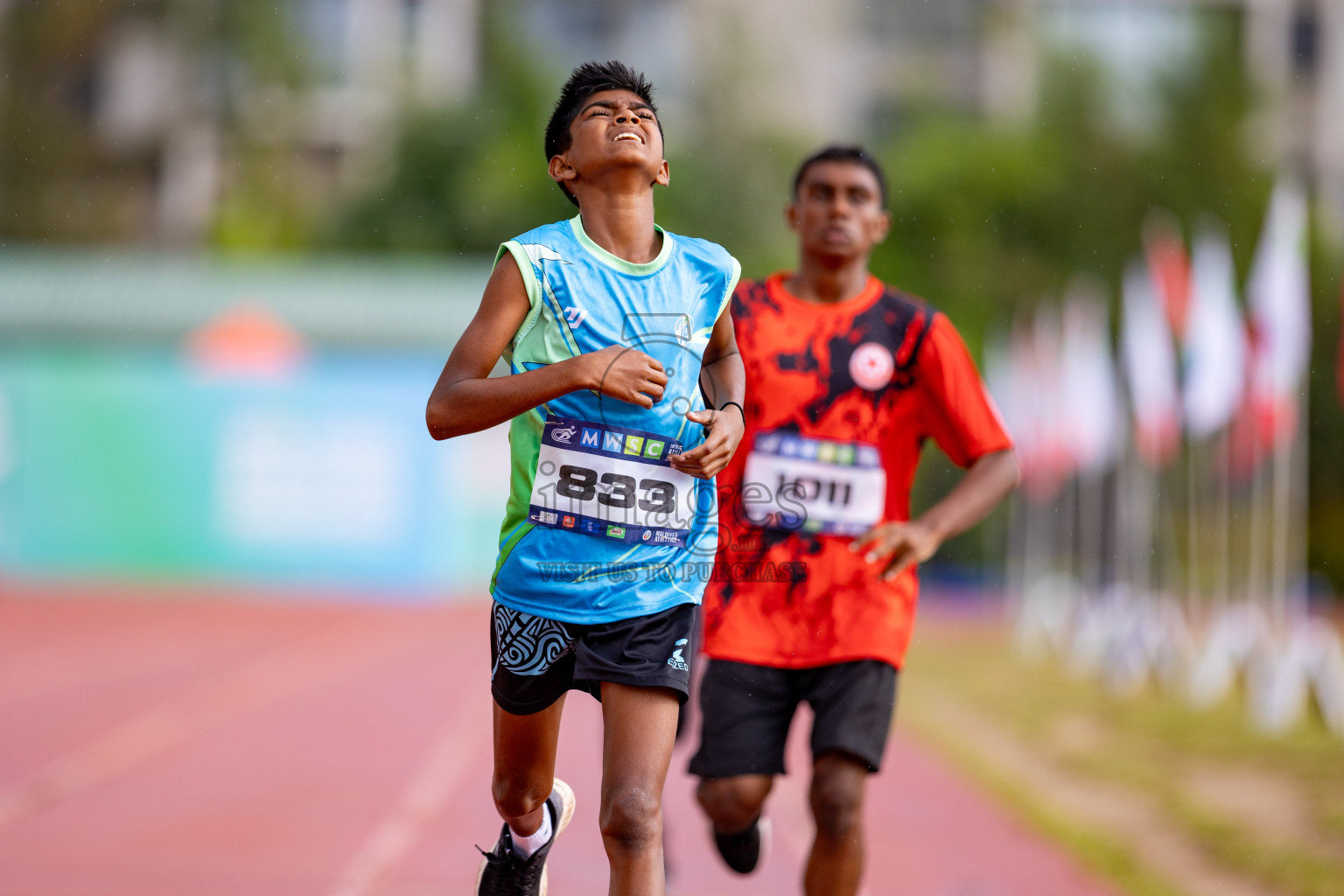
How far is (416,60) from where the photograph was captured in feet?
164

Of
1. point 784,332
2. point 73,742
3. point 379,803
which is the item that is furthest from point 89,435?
point 784,332

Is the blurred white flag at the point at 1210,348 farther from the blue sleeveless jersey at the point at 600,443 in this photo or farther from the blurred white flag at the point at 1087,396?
the blue sleeveless jersey at the point at 600,443

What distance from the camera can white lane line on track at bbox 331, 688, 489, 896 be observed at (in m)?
5.98

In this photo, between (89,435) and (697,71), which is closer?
(89,435)

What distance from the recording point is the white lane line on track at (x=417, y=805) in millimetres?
5977

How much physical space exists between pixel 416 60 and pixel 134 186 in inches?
447

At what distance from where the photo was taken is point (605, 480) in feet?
10.7

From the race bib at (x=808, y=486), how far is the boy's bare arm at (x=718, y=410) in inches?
29.5

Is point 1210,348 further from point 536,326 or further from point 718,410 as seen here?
point 536,326

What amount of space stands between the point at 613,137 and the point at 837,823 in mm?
1903

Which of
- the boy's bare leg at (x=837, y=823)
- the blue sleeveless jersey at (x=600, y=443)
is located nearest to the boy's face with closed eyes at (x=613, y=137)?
the blue sleeveless jersey at (x=600, y=443)

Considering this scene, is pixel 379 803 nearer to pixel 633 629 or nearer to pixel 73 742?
pixel 73 742

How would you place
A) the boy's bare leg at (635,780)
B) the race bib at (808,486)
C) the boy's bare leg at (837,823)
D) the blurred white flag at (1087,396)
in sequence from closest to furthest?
1. the boy's bare leg at (635,780)
2. the boy's bare leg at (837,823)
3. the race bib at (808,486)
4. the blurred white flag at (1087,396)

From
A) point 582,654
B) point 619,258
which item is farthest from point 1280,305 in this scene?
point 582,654
